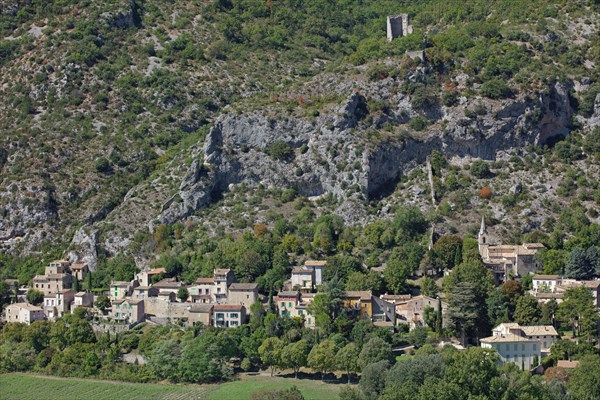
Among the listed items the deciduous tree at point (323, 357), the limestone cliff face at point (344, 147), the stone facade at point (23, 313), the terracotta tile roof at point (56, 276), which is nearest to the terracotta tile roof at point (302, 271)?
the deciduous tree at point (323, 357)

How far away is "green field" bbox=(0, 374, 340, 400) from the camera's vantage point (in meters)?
86.6

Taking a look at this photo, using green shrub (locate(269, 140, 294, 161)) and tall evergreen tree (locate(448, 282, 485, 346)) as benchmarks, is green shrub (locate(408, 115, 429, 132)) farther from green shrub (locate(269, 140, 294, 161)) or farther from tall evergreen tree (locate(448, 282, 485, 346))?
tall evergreen tree (locate(448, 282, 485, 346))

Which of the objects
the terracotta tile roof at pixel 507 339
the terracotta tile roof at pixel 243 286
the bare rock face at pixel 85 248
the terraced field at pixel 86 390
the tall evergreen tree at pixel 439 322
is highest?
the bare rock face at pixel 85 248

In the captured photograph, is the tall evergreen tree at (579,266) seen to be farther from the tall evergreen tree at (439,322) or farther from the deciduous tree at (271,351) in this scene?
the deciduous tree at (271,351)

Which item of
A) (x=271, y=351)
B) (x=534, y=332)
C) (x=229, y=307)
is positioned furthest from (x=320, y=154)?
(x=534, y=332)

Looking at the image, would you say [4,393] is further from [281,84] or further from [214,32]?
[214,32]

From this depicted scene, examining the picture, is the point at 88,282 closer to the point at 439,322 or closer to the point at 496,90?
the point at 439,322

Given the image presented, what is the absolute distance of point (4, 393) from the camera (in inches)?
3575

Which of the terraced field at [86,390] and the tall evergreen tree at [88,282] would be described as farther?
the tall evergreen tree at [88,282]

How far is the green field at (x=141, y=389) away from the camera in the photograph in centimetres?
8662

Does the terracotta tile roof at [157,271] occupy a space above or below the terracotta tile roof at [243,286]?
above

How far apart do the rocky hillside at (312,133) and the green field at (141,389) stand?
21764mm

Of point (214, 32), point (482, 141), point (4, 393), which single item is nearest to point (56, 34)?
point (214, 32)

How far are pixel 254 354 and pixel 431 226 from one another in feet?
73.9
